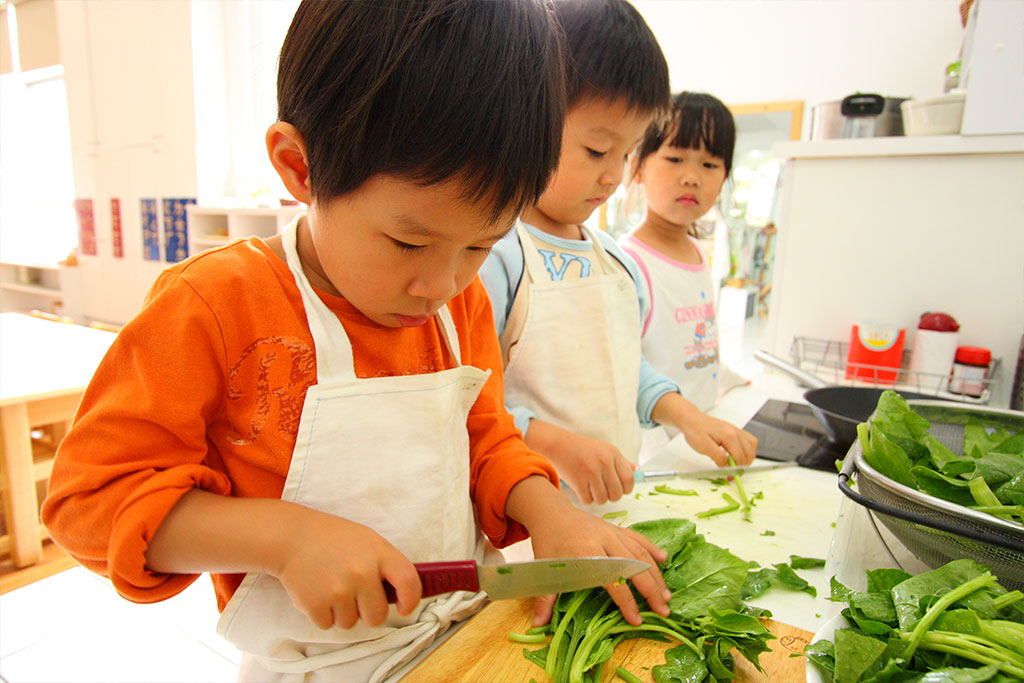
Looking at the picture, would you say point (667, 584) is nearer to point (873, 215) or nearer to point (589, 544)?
point (589, 544)

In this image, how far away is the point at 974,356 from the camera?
5.11 ft

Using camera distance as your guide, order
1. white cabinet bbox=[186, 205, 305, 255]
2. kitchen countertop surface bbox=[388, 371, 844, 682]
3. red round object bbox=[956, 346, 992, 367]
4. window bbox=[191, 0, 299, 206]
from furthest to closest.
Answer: window bbox=[191, 0, 299, 206]
white cabinet bbox=[186, 205, 305, 255]
red round object bbox=[956, 346, 992, 367]
kitchen countertop surface bbox=[388, 371, 844, 682]

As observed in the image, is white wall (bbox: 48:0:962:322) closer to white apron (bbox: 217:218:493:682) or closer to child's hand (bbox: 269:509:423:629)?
white apron (bbox: 217:218:493:682)

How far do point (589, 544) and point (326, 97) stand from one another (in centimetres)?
48

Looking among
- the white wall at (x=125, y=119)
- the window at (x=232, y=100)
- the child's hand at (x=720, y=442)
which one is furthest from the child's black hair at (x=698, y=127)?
the white wall at (x=125, y=119)

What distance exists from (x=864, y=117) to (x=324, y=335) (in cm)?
193

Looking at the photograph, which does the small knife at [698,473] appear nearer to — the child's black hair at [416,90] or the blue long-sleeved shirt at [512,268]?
the blue long-sleeved shirt at [512,268]

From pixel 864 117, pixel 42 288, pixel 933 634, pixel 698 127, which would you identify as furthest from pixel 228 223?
pixel 933 634

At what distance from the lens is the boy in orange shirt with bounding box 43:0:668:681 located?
456 millimetres

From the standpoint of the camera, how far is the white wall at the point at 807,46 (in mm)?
3541

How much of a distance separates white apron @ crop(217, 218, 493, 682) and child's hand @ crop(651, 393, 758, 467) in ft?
1.58

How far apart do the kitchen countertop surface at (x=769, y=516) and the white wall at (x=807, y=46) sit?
11.8 feet

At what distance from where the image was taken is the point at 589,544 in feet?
1.99

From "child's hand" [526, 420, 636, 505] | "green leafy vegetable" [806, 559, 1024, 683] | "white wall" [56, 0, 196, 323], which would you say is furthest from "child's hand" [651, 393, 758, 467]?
"white wall" [56, 0, 196, 323]
